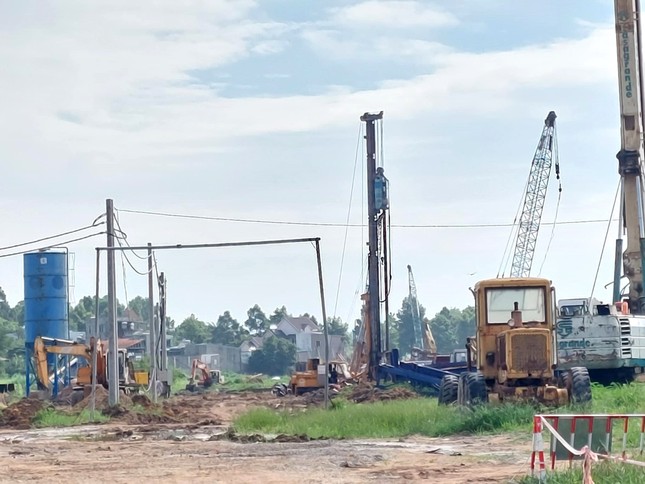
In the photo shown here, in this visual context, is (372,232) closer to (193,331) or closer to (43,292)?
(43,292)

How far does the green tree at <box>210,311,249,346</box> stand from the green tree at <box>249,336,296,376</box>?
118 feet

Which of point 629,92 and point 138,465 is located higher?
point 629,92

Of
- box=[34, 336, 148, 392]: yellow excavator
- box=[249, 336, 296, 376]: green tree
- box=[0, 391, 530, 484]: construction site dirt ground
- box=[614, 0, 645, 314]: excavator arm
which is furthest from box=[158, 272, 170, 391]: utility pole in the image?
box=[249, 336, 296, 376]: green tree

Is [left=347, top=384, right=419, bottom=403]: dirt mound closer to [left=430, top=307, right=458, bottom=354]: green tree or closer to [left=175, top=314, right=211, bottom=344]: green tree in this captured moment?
[left=175, top=314, right=211, bottom=344]: green tree

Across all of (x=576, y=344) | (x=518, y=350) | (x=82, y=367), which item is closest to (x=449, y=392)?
(x=518, y=350)

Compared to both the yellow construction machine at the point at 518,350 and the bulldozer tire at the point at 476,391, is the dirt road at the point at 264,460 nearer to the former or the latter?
the bulldozer tire at the point at 476,391

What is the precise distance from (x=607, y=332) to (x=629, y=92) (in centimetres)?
1040

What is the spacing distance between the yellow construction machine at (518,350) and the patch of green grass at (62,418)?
462 inches

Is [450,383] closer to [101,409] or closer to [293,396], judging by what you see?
[101,409]

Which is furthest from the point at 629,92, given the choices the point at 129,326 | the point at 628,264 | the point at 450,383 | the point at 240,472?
the point at 129,326

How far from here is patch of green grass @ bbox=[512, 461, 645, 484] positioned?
46.9 ft

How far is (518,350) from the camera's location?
87.6ft

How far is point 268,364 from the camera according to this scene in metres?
135

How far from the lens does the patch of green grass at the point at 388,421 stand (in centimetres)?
2469
